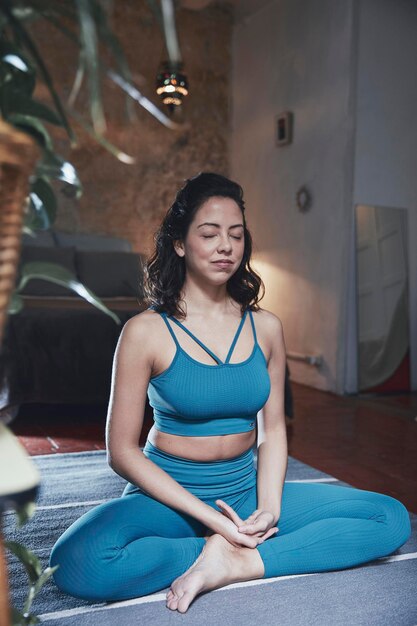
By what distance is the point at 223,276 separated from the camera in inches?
65.2

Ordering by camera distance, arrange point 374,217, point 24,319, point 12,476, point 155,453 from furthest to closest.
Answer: point 374,217 → point 24,319 → point 155,453 → point 12,476

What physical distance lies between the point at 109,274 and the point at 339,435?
2.48 meters

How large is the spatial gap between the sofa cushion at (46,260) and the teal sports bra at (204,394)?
3.07 meters

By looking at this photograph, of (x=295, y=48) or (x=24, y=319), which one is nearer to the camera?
(x=24, y=319)

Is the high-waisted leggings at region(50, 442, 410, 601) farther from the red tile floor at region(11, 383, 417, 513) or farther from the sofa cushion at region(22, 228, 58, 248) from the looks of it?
the sofa cushion at region(22, 228, 58, 248)

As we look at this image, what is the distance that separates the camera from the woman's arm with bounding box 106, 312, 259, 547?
1521 mm

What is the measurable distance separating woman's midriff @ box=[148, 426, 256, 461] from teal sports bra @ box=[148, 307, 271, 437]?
0.5 inches

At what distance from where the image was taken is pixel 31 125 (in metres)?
0.65

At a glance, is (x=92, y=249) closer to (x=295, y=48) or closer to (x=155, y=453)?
(x=295, y=48)

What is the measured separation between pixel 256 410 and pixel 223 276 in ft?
1.23

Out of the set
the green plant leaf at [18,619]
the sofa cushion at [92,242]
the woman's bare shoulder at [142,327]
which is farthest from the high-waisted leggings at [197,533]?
the sofa cushion at [92,242]

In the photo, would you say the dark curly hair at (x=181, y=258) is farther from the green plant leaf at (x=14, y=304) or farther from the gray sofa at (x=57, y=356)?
the gray sofa at (x=57, y=356)

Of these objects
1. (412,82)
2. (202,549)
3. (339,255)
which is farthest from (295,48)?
(202,549)

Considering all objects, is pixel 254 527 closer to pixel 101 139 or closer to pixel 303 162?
pixel 101 139
